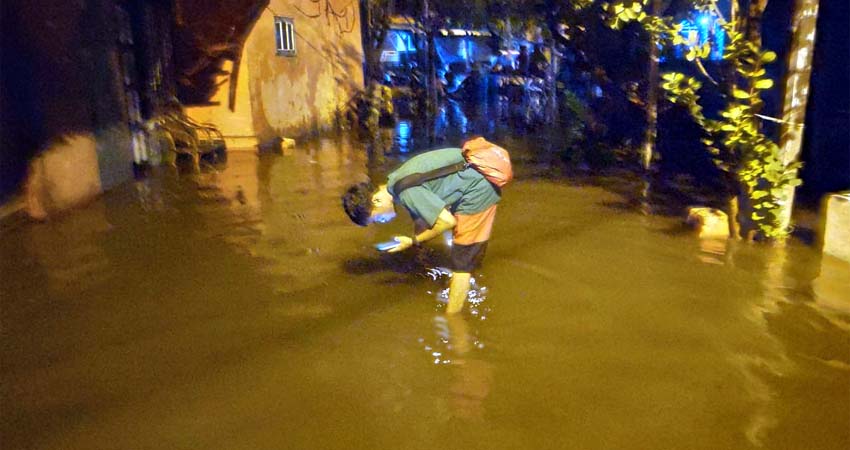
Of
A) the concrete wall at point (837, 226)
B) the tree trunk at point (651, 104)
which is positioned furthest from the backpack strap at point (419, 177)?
the tree trunk at point (651, 104)

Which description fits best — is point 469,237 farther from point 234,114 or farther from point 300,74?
point 300,74

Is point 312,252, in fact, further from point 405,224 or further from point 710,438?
point 710,438

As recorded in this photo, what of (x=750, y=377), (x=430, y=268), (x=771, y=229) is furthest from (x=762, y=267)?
(x=430, y=268)

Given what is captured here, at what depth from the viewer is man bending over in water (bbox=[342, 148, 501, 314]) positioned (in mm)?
3758

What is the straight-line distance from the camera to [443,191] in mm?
3916

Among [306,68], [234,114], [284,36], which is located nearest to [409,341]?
[234,114]

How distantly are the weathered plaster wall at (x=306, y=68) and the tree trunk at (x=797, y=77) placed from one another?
957cm

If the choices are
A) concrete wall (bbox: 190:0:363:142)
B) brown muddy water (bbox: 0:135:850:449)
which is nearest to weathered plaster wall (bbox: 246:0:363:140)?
concrete wall (bbox: 190:0:363:142)

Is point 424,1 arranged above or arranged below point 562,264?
above

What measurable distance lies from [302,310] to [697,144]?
7043 mm

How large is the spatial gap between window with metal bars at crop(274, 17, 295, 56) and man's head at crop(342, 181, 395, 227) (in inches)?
396

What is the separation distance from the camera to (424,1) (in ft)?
41.8

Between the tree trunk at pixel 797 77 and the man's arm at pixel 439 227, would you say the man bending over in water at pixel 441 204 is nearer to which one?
the man's arm at pixel 439 227

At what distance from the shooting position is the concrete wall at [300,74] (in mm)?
12430
